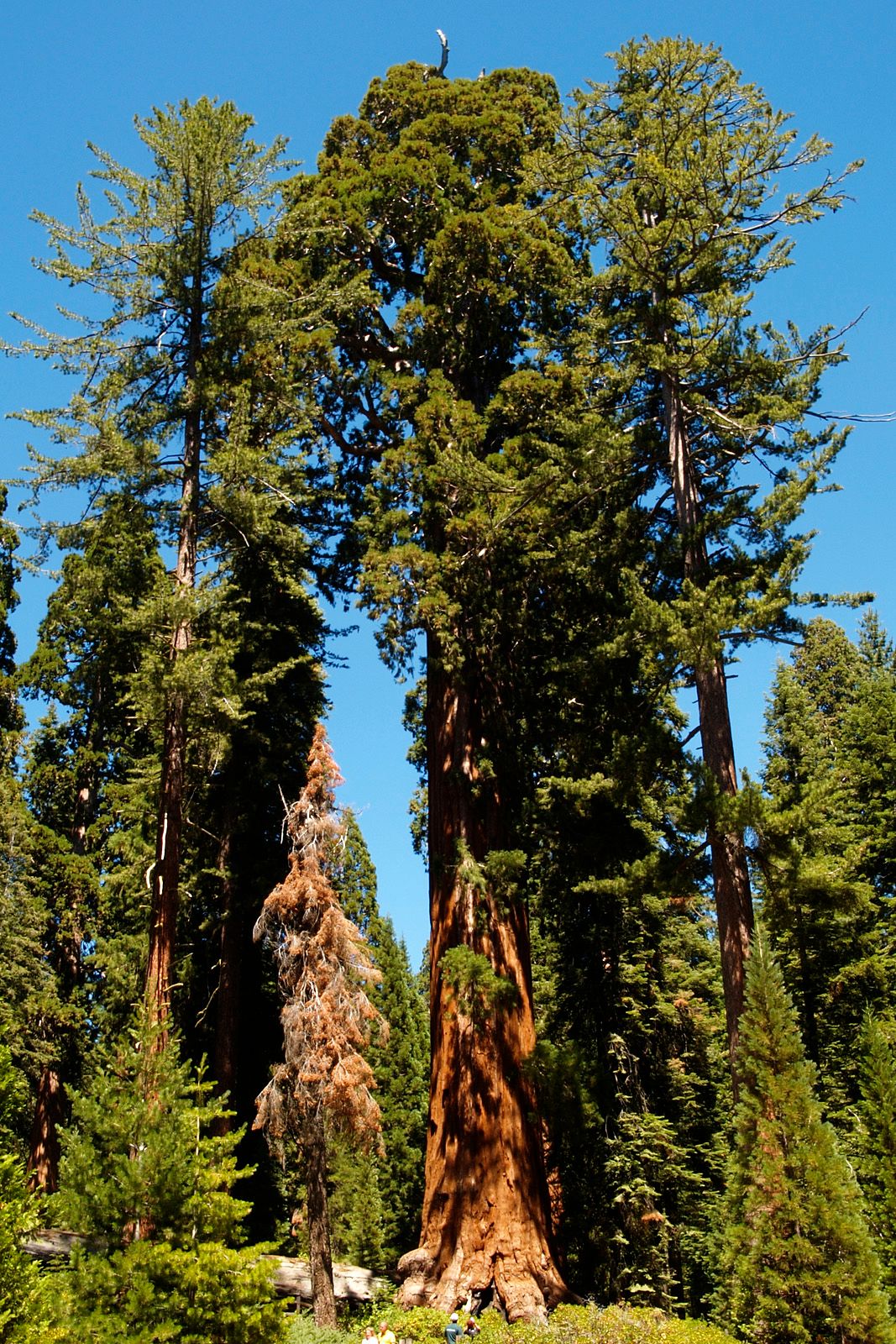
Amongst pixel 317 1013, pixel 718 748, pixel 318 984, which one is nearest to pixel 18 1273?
pixel 317 1013

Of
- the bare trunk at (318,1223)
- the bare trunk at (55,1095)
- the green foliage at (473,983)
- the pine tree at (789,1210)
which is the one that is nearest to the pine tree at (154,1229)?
the pine tree at (789,1210)

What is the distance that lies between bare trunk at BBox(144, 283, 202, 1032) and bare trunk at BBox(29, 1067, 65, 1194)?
10053 millimetres

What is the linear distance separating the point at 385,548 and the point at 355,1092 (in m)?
7.88

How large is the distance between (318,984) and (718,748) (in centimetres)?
733

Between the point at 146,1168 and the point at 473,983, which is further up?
the point at 473,983

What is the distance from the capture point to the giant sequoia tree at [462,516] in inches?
473

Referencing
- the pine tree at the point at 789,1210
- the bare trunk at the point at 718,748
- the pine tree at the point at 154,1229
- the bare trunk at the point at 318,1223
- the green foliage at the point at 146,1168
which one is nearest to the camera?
the pine tree at the point at 154,1229

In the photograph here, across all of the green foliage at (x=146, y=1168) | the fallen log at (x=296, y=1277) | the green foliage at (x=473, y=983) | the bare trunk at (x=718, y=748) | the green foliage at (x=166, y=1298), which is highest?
the bare trunk at (x=718, y=748)

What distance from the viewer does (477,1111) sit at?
12.1 m

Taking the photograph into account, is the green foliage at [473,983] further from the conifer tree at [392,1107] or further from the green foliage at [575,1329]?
the conifer tree at [392,1107]

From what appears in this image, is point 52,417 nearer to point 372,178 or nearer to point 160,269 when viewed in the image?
point 160,269

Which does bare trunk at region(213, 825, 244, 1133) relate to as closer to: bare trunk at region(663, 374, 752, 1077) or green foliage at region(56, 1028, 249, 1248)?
green foliage at region(56, 1028, 249, 1248)

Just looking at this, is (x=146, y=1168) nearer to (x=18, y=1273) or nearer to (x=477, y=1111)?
(x=18, y=1273)

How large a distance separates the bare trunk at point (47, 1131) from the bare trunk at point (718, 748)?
14.9 m
